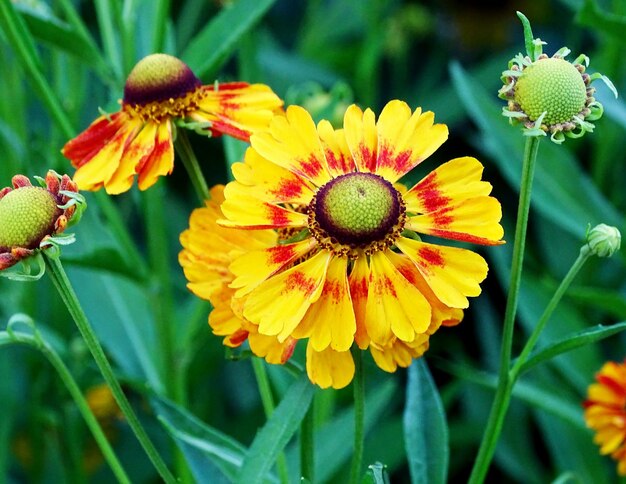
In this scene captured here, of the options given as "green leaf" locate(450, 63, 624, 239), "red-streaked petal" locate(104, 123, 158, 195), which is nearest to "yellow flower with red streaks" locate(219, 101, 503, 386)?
"red-streaked petal" locate(104, 123, 158, 195)

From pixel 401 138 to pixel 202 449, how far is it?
0.29 metres

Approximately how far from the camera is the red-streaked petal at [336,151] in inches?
26.6

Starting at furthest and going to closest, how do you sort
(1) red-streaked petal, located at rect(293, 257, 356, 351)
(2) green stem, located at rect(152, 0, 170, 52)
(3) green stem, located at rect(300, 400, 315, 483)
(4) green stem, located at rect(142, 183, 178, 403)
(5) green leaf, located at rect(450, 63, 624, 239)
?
(5) green leaf, located at rect(450, 63, 624, 239), (4) green stem, located at rect(142, 183, 178, 403), (2) green stem, located at rect(152, 0, 170, 52), (3) green stem, located at rect(300, 400, 315, 483), (1) red-streaked petal, located at rect(293, 257, 356, 351)

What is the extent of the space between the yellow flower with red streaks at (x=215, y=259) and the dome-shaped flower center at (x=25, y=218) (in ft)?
0.35

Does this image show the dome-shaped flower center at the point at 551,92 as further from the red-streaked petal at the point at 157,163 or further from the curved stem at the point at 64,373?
the curved stem at the point at 64,373

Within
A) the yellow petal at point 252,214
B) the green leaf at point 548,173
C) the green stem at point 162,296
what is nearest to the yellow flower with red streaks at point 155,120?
the yellow petal at point 252,214

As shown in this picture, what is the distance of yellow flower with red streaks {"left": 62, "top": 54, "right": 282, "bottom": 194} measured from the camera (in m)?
0.73

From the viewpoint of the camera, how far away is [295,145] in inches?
25.9

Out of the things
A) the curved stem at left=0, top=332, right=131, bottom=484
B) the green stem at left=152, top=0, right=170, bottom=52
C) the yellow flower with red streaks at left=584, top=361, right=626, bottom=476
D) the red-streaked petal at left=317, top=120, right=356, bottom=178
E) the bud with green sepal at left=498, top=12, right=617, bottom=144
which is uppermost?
the green stem at left=152, top=0, right=170, bottom=52

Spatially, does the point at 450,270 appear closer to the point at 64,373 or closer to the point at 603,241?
the point at 603,241

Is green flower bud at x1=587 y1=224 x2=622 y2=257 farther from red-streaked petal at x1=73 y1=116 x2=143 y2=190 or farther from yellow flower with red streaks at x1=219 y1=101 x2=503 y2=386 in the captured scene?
red-streaked petal at x1=73 y1=116 x2=143 y2=190

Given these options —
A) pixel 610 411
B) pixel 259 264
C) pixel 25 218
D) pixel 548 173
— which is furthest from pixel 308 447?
pixel 548 173

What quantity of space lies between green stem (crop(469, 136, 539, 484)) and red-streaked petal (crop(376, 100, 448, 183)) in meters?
0.06

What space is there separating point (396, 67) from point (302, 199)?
1311 mm
